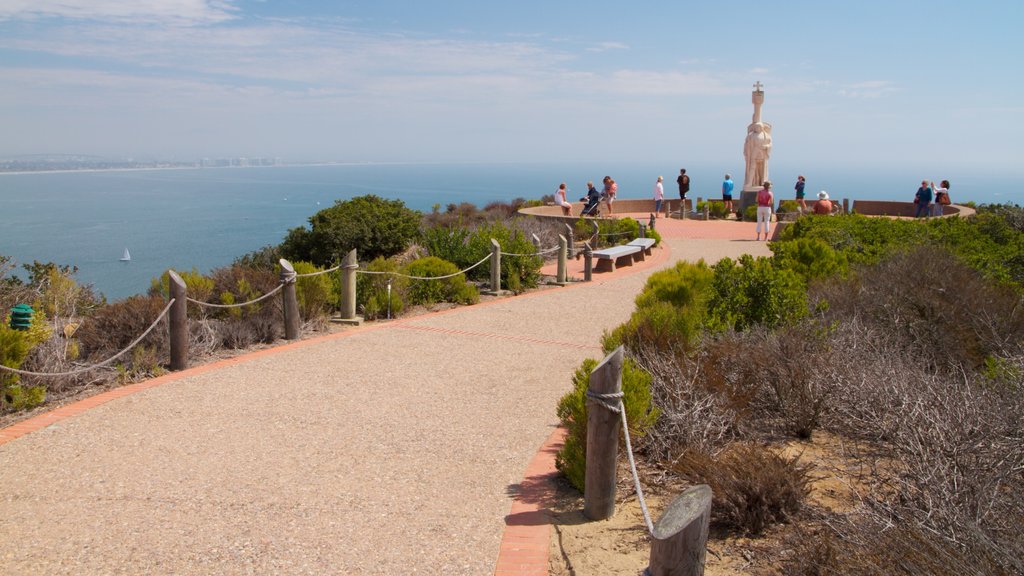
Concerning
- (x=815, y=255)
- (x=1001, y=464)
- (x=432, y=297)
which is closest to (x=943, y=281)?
(x=815, y=255)

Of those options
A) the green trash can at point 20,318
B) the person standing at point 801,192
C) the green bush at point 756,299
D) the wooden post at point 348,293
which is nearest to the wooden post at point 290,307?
the wooden post at point 348,293

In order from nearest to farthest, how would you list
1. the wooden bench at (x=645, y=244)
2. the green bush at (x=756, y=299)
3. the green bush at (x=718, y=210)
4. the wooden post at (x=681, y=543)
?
→ the wooden post at (x=681, y=543) < the green bush at (x=756, y=299) < the wooden bench at (x=645, y=244) < the green bush at (x=718, y=210)

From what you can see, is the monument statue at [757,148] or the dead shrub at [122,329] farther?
the monument statue at [757,148]

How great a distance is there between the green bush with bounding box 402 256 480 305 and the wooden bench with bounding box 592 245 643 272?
4454 mm

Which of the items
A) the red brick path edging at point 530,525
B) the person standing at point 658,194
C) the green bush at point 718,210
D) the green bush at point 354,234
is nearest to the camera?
the red brick path edging at point 530,525

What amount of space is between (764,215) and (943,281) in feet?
45.5

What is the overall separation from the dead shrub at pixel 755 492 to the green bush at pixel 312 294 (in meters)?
7.00

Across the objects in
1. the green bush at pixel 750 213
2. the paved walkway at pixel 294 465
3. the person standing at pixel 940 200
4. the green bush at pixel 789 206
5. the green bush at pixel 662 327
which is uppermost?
the person standing at pixel 940 200

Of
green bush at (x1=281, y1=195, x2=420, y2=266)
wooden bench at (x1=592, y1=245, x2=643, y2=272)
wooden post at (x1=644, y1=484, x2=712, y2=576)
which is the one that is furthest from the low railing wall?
wooden post at (x1=644, y1=484, x2=712, y2=576)

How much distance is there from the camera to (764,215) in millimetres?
21703

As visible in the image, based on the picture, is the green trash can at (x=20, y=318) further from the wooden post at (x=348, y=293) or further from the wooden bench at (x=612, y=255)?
the wooden bench at (x=612, y=255)

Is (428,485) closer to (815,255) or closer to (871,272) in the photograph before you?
(871,272)

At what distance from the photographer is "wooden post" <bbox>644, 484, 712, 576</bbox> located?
9.86 ft

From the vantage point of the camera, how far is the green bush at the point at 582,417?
498 centimetres
